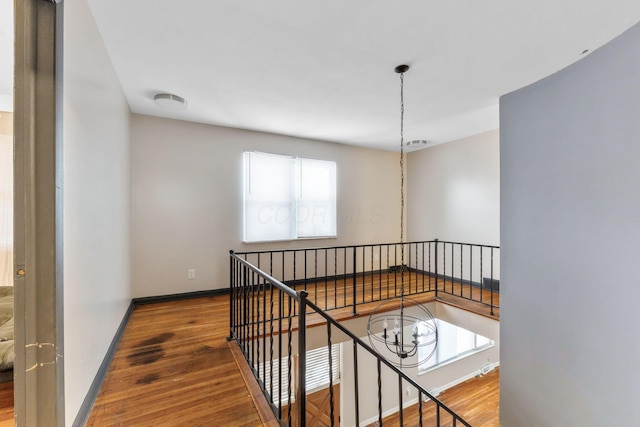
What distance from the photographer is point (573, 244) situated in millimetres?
2266

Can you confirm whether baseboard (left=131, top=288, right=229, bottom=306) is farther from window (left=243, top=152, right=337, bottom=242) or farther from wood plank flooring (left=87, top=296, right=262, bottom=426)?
window (left=243, top=152, right=337, bottom=242)

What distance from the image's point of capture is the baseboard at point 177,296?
358cm

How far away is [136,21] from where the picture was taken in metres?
1.86

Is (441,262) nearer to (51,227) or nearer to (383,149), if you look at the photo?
(383,149)

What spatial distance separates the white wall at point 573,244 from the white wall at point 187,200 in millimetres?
3065

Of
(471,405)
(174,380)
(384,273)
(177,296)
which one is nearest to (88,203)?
(174,380)

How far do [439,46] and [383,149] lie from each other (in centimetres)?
346

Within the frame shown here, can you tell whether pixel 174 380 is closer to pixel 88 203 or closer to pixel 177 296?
pixel 88 203

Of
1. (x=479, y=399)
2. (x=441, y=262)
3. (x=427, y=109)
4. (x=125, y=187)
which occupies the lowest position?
(x=479, y=399)

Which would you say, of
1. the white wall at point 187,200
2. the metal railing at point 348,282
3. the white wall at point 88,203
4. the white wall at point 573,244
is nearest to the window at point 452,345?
the metal railing at point 348,282

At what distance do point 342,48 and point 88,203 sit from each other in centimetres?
209

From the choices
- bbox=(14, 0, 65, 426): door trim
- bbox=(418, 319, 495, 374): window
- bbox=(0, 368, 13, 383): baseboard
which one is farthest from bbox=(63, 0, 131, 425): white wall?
bbox=(418, 319, 495, 374): window

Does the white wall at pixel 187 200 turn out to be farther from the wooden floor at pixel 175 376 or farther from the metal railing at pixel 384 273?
the wooden floor at pixel 175 376

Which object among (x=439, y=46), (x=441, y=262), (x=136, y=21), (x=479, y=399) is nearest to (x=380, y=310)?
(x=441, y=262)
